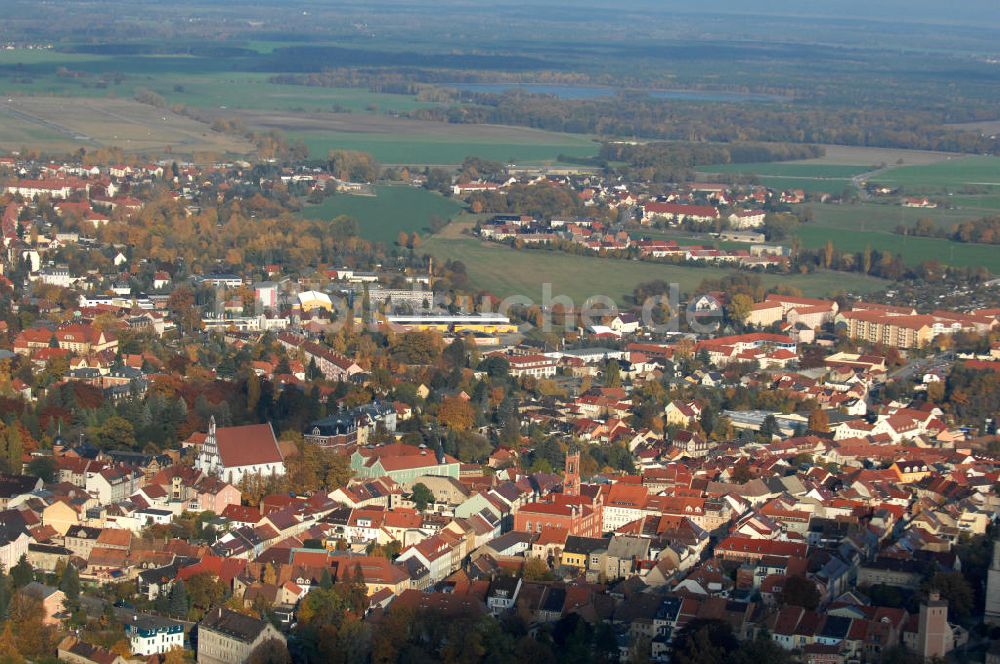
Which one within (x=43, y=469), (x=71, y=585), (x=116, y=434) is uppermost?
(x=71, y=585)

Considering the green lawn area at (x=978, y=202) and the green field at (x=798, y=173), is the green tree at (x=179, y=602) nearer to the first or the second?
the green lawn area at (x=978, y=202)

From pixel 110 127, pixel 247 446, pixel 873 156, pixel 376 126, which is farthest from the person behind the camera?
pixel 376 126

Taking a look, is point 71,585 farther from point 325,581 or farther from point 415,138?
point 415,138

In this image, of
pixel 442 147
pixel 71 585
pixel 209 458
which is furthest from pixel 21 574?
pixel 442 147

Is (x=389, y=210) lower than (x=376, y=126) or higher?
higher

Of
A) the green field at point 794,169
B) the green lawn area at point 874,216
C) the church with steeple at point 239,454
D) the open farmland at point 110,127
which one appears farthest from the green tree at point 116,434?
the green field at point 794,169
